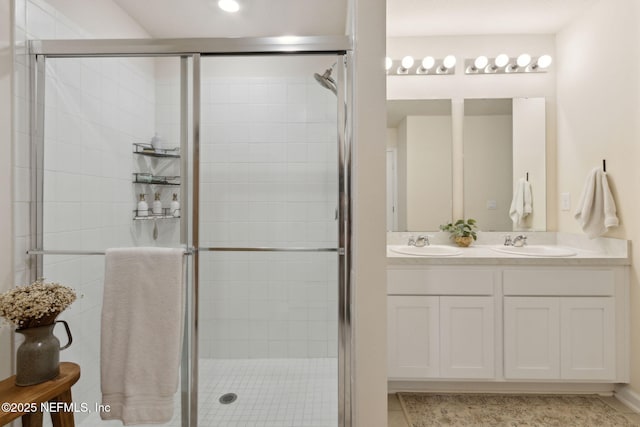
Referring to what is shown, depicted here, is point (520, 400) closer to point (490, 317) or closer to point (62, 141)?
point (490, 317)

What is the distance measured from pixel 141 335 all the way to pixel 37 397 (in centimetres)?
38

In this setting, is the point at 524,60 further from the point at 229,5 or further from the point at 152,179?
the point at 152,179

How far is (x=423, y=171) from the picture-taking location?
254 cm

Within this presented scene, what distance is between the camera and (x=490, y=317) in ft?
6.48

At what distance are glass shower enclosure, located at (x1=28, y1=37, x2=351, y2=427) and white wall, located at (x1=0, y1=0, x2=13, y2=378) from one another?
0.31 ft

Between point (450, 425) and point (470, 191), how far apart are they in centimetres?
158

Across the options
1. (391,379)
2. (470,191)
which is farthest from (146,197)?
(470,191)

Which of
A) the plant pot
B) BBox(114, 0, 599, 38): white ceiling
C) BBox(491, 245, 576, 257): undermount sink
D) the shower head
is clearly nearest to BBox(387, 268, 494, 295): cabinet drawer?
BBox(491, 245, 576, 257): undermount sink

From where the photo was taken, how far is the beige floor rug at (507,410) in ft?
5.96

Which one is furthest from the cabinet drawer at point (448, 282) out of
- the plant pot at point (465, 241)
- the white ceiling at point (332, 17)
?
the white ceiling at point (332, 17)

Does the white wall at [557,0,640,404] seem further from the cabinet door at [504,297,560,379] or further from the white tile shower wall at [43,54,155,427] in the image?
the white tile shower wall at [43,54,155,427]

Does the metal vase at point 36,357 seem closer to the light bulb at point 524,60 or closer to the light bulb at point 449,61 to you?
the light bulb at point 449,61

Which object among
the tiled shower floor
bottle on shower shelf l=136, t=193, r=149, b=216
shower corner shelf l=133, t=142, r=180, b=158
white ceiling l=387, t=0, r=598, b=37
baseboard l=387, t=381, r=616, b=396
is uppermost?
white ceiling l=387, t=0, r=598, b=37

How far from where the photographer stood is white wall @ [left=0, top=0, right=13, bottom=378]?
55.4 inches
